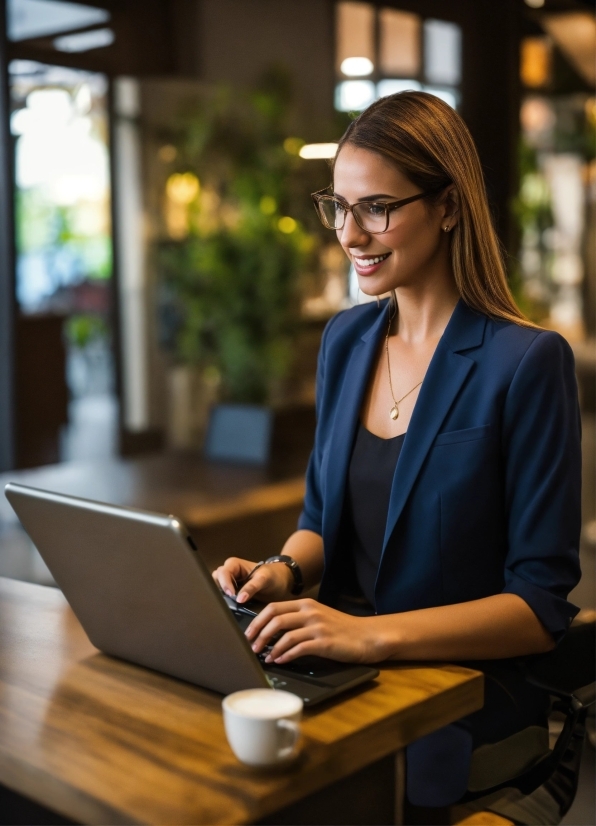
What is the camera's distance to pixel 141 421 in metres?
7.43

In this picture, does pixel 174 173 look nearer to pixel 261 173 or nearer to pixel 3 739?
pixel 261 173

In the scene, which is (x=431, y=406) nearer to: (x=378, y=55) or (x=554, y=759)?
(x=554, y=759)

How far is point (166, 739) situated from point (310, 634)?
0.24m

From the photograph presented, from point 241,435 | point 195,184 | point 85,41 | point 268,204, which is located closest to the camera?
point 241,435

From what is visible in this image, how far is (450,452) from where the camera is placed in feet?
5.11

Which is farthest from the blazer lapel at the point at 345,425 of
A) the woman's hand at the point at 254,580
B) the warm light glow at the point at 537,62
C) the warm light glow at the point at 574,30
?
the warm light glow at the point at 537,62

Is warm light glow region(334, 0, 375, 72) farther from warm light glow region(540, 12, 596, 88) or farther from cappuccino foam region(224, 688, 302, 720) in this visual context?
cappuccino foam region(224, 688, 302, 720)

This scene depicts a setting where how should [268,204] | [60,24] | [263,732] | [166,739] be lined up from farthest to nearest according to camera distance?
[268,204] → [60,24] → [166,739] → [263,732]

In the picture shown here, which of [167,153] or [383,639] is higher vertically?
[167,153]

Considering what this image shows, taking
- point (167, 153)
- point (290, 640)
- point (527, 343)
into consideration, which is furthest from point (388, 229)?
point (167, 153)

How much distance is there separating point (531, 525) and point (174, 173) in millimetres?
6050

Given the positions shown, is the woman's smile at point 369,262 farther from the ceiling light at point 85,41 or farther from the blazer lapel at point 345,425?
the ceiling light at point 85,41

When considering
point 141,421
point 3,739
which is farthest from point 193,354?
point 3,739

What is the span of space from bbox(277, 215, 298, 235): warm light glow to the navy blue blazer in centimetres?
535
